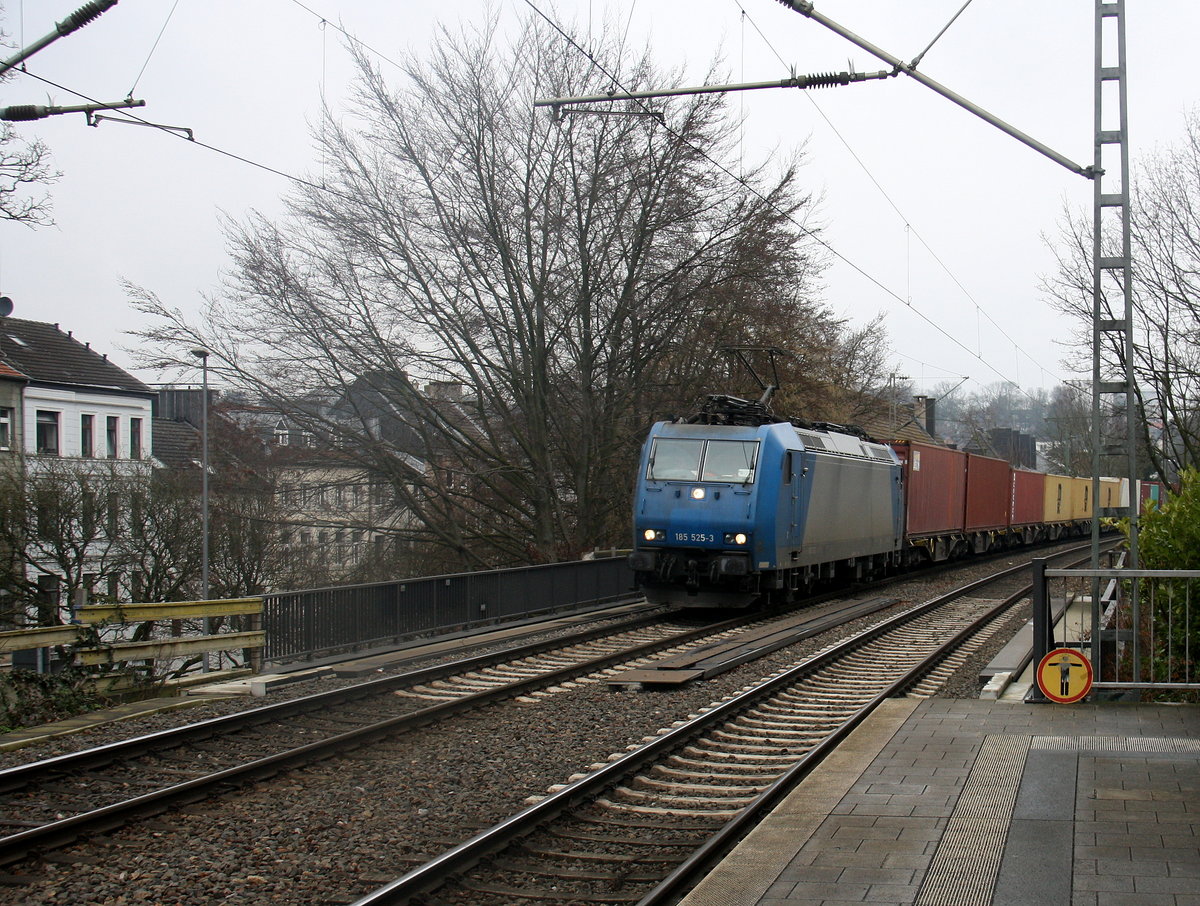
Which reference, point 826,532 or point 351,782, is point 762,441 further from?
point 351,782

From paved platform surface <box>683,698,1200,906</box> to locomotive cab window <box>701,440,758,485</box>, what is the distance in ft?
31.0

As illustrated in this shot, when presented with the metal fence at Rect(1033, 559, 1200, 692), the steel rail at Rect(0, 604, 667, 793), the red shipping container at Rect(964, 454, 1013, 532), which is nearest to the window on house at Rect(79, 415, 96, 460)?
the red shipping container at Rect(964, 454, 1013, 532)

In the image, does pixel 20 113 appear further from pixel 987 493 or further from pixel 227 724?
pixel 987 493

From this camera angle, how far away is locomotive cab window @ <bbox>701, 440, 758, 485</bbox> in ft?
59.9

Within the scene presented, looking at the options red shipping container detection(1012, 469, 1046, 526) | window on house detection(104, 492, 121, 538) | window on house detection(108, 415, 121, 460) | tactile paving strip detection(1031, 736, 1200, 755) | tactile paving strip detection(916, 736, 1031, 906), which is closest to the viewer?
tactile paving strip detection(916, 736, 1031, 906)

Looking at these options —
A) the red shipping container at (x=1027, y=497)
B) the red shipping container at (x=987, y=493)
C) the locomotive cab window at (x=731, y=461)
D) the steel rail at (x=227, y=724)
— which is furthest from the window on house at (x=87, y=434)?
the steel rail at (x=227, y=724)

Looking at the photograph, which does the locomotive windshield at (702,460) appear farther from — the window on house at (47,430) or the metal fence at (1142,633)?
the window on house at (47,430)

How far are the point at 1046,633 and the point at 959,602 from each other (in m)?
12.4

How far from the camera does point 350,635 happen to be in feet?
48.3

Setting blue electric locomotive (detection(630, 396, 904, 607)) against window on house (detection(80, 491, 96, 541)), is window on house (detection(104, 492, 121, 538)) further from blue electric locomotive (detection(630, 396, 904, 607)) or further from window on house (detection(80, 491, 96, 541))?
blue electric locomotive (detection(630, 396, 904, 607))

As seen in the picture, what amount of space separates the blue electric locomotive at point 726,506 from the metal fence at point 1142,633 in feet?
24.7

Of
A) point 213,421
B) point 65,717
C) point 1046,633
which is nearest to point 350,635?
point 65,717

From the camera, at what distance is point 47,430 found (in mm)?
40594

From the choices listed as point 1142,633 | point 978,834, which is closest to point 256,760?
point 978,834
